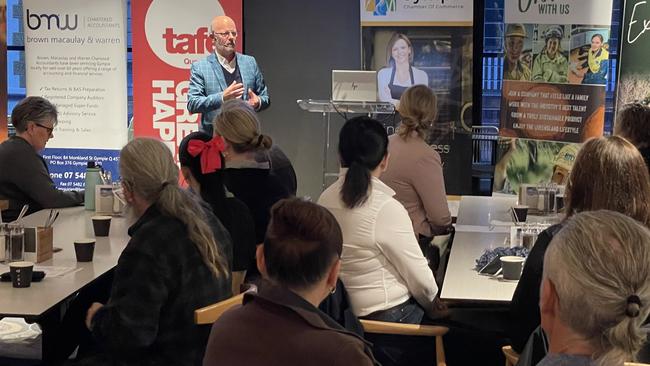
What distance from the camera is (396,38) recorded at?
741cm

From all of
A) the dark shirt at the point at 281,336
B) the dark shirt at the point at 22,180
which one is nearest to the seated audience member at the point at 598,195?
the dark shirt at the point at 281,336

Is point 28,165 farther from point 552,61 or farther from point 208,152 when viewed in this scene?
point 552,61

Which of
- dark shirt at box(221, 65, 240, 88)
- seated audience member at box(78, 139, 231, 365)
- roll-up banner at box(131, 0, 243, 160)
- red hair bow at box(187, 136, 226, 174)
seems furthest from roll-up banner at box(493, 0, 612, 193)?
seated audience member at box(78, 139, 231, 365)

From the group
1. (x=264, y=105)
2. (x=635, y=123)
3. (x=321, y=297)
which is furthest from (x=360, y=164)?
(x=264, y=105)

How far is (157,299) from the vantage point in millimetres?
2785

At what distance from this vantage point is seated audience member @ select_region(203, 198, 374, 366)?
192 cm

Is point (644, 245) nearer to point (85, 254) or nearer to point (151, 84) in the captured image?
point (85, 254)

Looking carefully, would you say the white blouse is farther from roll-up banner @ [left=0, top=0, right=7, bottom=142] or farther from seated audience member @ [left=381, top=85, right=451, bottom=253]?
roll-up banner @ [left=0, top=0, right=7, bottom=142]

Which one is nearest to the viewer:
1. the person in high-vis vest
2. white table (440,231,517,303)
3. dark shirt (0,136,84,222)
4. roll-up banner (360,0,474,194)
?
white table (440,231,517,303)

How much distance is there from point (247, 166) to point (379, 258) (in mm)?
1100

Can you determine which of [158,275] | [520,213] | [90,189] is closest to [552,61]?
[520,213]

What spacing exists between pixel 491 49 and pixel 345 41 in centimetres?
129

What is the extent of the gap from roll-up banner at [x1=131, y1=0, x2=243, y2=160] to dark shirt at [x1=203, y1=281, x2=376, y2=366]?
574 centimetres

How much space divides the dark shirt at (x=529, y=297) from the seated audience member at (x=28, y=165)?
289cm
